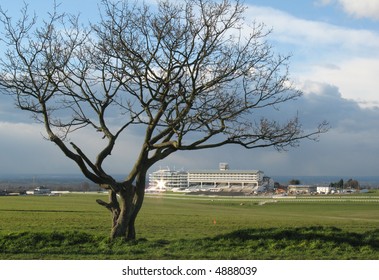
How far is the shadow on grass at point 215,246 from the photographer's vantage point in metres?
13.7

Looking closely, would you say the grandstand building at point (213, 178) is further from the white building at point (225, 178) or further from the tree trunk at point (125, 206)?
the tree trunk at point (125, 206)

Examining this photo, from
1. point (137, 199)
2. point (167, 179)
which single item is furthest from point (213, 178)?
point (137, 199)

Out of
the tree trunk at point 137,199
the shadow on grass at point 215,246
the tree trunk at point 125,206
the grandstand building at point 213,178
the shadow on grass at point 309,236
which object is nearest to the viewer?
the shadow on grass at point 215,246

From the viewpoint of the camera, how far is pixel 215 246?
51.5 feet

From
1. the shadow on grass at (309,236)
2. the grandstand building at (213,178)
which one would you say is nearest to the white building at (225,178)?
the grandstand building at (213,178)

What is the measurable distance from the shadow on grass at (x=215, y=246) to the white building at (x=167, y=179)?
13168cm

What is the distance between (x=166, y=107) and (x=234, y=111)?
2058 mm

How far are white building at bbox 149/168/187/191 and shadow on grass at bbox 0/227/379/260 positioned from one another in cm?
13168

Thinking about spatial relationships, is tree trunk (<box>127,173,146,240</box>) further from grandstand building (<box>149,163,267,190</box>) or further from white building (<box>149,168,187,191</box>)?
grandstand building (<box>149,163,267,190</box>)

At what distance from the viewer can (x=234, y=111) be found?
56.2ft

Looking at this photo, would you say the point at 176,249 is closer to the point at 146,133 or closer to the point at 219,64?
the point at 146,133

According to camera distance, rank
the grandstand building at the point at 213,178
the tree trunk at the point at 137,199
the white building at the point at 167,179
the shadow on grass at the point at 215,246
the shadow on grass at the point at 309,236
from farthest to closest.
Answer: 1. the grandstand building at the point at 213,178
2. the white building at the point at 167,179
3. the tree trunk at the point at 137,199
4. the shadow on grass at the point at 309,236
5. the shadow on grass at the point at 215,246

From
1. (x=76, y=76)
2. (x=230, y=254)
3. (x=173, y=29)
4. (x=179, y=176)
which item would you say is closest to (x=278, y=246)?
(x=230, y=254)
